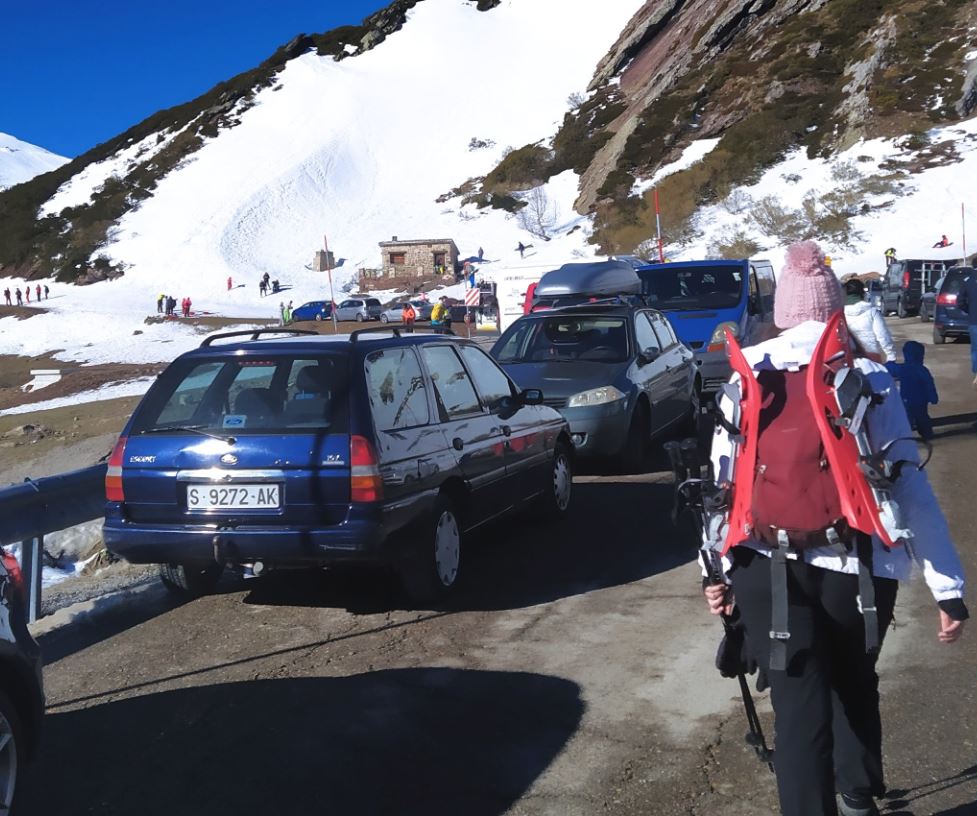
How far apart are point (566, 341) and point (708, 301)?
16.5 feet

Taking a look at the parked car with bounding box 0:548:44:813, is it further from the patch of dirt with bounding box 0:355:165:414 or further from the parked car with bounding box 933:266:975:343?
the patch of dirt with bounding box 0:355:165:414

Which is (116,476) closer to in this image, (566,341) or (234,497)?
(234,497)

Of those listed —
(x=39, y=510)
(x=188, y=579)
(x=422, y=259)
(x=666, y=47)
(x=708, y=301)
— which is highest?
(x=666, y=47)

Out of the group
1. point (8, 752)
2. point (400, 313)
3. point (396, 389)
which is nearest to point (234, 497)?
point (396, 389)

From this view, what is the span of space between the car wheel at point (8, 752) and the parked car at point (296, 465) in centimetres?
242

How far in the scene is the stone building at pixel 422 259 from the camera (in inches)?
3061

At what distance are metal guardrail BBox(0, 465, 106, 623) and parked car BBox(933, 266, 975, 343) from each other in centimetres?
2065

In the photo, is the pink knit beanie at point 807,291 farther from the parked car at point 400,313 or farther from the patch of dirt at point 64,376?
the parked car at point 400,313

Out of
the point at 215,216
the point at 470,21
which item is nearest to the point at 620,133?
the point at 215,216

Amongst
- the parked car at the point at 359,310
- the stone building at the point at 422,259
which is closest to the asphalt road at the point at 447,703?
the parked car at the point at 359,310

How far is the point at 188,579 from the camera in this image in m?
7.23

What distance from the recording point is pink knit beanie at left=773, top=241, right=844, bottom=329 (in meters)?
3.30

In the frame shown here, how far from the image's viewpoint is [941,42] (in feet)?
228

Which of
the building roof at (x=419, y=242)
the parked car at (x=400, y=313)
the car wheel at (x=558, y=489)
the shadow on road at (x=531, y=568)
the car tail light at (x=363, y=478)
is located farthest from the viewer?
the building roof at (x=419, y=242)
